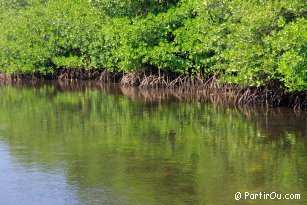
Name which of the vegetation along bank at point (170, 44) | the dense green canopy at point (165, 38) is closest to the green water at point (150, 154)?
the vegetation along bank at point (170, 44)

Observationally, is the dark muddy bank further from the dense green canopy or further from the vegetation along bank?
the dense green canopy

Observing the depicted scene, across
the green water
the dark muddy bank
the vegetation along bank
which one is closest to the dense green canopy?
the vegetation along bank

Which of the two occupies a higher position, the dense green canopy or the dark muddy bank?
the dense green canopy

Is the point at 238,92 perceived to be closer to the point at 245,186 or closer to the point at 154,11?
the point at 154,11

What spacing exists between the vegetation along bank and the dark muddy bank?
4 cm

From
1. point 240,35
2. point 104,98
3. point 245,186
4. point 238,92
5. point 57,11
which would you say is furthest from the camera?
point 57,11

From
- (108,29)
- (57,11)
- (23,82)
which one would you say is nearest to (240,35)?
(108,29)

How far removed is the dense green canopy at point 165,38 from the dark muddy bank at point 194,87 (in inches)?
17.8

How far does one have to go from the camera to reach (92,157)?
9445 mm

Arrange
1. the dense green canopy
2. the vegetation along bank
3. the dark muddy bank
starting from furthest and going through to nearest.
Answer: the dark muddy bank → the vegetation along bank → the dense green canopy

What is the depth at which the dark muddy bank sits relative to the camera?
47.9ft

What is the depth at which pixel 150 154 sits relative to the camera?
9.59m

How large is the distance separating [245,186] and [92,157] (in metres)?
2.96

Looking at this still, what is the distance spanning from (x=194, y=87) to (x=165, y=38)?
6.91ft
